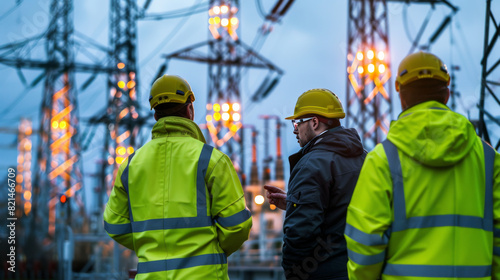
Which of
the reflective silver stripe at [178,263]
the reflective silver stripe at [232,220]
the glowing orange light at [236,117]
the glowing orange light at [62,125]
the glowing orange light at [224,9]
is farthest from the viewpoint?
the glowing orange light at [224,9]

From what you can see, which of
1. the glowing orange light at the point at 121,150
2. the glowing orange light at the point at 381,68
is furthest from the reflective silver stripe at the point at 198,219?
the glowing orange light at the point at 121,150

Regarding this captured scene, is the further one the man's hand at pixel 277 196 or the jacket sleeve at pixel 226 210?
the man's hand at pixel 277 196

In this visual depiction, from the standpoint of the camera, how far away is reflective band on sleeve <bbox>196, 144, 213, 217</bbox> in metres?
3.04

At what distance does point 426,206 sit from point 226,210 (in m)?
1.13

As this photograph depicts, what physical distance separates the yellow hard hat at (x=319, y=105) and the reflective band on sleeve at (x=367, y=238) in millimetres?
1205

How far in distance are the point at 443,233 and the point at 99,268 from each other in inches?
589

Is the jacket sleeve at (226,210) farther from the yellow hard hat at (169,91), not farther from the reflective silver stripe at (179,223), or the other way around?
the yellow hard hat at (169,91)

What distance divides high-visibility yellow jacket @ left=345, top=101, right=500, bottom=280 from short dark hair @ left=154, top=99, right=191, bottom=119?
52.9 inches

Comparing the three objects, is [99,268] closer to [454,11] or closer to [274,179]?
[454,11]

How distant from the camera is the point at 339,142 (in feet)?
10.9

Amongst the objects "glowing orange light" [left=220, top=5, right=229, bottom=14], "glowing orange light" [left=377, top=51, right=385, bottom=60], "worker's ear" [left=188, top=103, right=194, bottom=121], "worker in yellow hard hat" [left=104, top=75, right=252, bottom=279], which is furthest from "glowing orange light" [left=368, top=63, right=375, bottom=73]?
"worker in yellow hard hat" [left=104, top=75, right=252, bottom=279]

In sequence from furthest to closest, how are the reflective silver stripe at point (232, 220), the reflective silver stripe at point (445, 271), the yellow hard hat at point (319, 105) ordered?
the yellow hard hat at point (319, 105) → the reflective silver stripe at point (232, 220) → the reflective silver stripe at point (445, 271)

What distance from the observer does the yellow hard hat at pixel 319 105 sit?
3.54 meters

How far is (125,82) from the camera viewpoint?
1923cm
